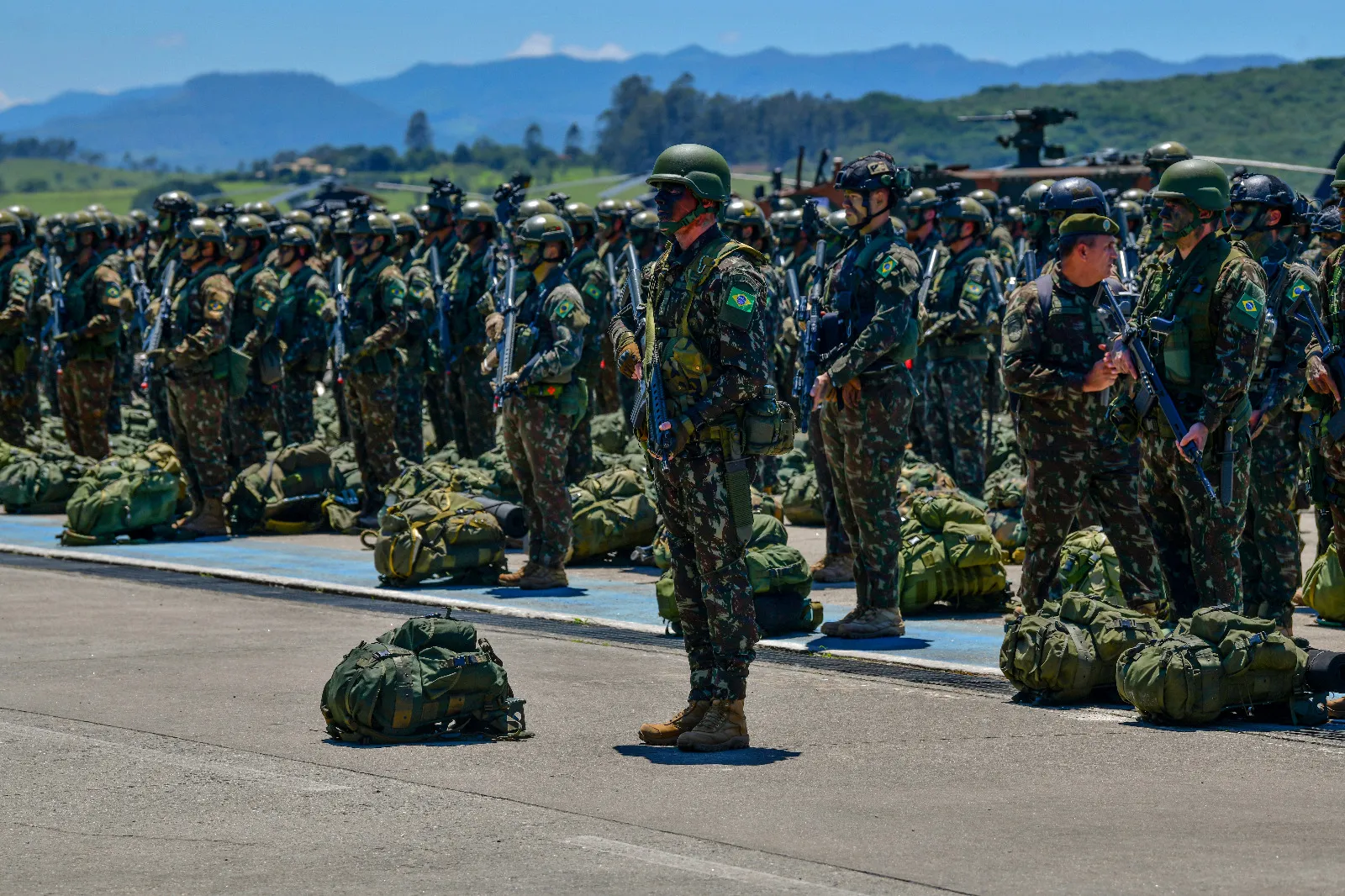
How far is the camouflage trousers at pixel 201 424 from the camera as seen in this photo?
14.1 meters

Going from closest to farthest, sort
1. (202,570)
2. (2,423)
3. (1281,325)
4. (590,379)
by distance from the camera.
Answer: (1281,325) → (202,570) → (590,379) → (2,423)

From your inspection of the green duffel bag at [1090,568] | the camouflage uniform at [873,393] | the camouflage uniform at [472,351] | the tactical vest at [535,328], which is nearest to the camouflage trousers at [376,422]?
the camouflage uniform at [472,351]

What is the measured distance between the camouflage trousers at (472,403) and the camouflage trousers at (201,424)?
2416 millimetres

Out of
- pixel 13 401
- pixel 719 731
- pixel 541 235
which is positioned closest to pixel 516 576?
pixel 541 235

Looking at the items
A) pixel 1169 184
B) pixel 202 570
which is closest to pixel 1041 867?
pixel 1169 184

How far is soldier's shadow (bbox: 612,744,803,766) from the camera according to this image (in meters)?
6.79

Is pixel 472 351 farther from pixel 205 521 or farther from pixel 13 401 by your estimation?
pixel 13 401

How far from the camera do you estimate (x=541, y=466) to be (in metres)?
11.3

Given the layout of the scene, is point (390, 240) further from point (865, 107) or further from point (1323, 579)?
point (865, 107)

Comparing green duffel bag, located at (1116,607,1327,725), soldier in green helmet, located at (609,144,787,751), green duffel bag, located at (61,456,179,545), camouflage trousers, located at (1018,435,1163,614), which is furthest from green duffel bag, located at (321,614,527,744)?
green duffel bag, located at (61,456,179,545)

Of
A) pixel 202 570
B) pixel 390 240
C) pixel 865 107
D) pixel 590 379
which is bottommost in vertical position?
pixel 202 570

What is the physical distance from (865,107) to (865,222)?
176473 millimetres

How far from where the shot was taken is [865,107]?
181875mm

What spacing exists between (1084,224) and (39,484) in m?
10.9
